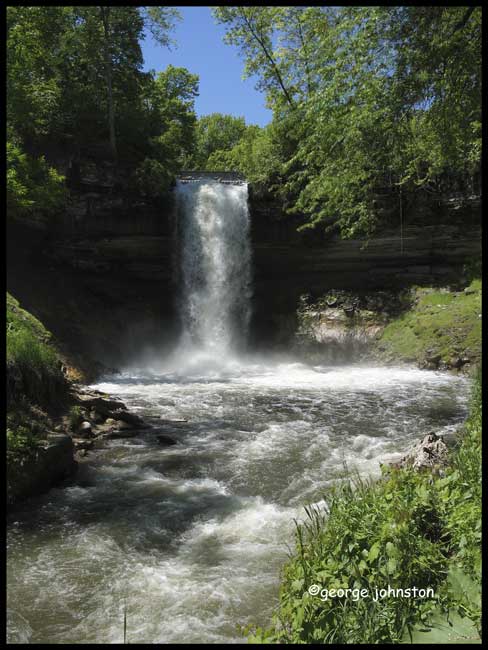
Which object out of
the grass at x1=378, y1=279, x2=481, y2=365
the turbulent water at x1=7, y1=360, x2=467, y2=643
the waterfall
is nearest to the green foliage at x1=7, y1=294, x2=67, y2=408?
the turbulent water at x1=7, y1=360, x2=467, y2=643

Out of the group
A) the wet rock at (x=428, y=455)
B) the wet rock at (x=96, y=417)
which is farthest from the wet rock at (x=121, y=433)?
the wet rock at (x=428, y=455)

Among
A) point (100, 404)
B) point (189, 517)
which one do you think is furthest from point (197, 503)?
point (100, 404)

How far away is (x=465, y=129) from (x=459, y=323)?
10866mm

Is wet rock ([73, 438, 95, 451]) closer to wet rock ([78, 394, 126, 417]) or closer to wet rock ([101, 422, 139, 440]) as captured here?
wet rock ([101, 422, 139, 440])

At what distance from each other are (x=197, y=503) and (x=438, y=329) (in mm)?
14648

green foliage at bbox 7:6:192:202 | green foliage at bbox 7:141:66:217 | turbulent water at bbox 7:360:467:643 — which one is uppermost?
green foliage at bbox 7:6:192:202

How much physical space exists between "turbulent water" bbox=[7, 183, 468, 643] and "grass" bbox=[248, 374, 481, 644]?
96 cm

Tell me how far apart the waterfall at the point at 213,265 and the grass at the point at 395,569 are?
18.2 m

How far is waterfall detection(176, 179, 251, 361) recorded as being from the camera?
2258cm

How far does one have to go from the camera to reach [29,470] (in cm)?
689

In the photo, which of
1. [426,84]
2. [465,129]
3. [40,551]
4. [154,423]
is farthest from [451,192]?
[40,551]

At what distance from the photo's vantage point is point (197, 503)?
6773mm

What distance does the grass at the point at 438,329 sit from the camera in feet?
56.3

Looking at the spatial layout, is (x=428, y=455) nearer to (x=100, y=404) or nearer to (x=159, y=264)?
(x=100, y=404)
